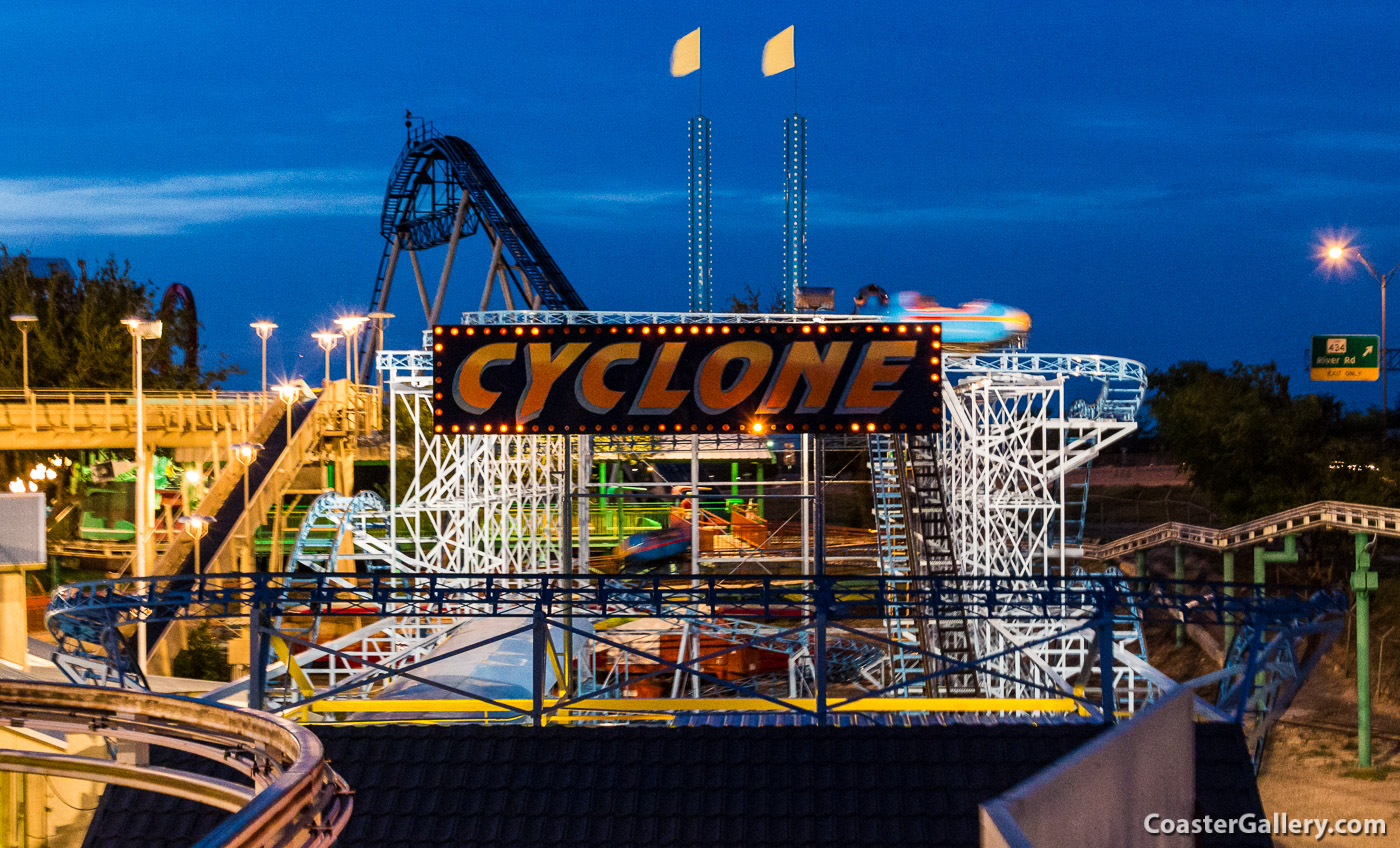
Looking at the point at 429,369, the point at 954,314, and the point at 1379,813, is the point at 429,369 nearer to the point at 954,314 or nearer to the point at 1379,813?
the point at 954,314

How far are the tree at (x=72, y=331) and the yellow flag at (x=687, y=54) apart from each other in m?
28.3

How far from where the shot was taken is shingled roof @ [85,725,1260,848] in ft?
29.6

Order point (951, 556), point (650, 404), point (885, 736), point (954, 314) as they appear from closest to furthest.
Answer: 1. point (885, 736)
2. point (650, 404)
3. point (951, 556)
4. point (954, 314)

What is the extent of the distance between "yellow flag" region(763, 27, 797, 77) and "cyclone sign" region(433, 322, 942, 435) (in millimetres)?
10195

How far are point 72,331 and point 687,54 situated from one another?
33.9 metres

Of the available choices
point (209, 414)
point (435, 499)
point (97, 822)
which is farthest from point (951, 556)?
point (209, 414)

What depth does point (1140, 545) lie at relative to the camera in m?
32.3

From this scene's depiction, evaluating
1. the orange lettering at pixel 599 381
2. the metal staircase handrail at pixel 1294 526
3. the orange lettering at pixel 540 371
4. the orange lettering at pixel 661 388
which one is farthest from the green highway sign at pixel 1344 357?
the orange lettering at pixel 540 371

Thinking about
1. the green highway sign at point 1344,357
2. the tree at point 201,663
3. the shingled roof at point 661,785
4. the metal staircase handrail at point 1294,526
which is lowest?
the tree at point 201,663

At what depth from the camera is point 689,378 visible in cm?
1428

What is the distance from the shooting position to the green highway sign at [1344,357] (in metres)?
40.4

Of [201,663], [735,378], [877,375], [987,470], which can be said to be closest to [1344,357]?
[987,470]

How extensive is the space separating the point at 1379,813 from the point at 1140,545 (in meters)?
13.7

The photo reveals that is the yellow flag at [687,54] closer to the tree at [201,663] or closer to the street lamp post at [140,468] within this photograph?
the street lamp post at [140,468]
